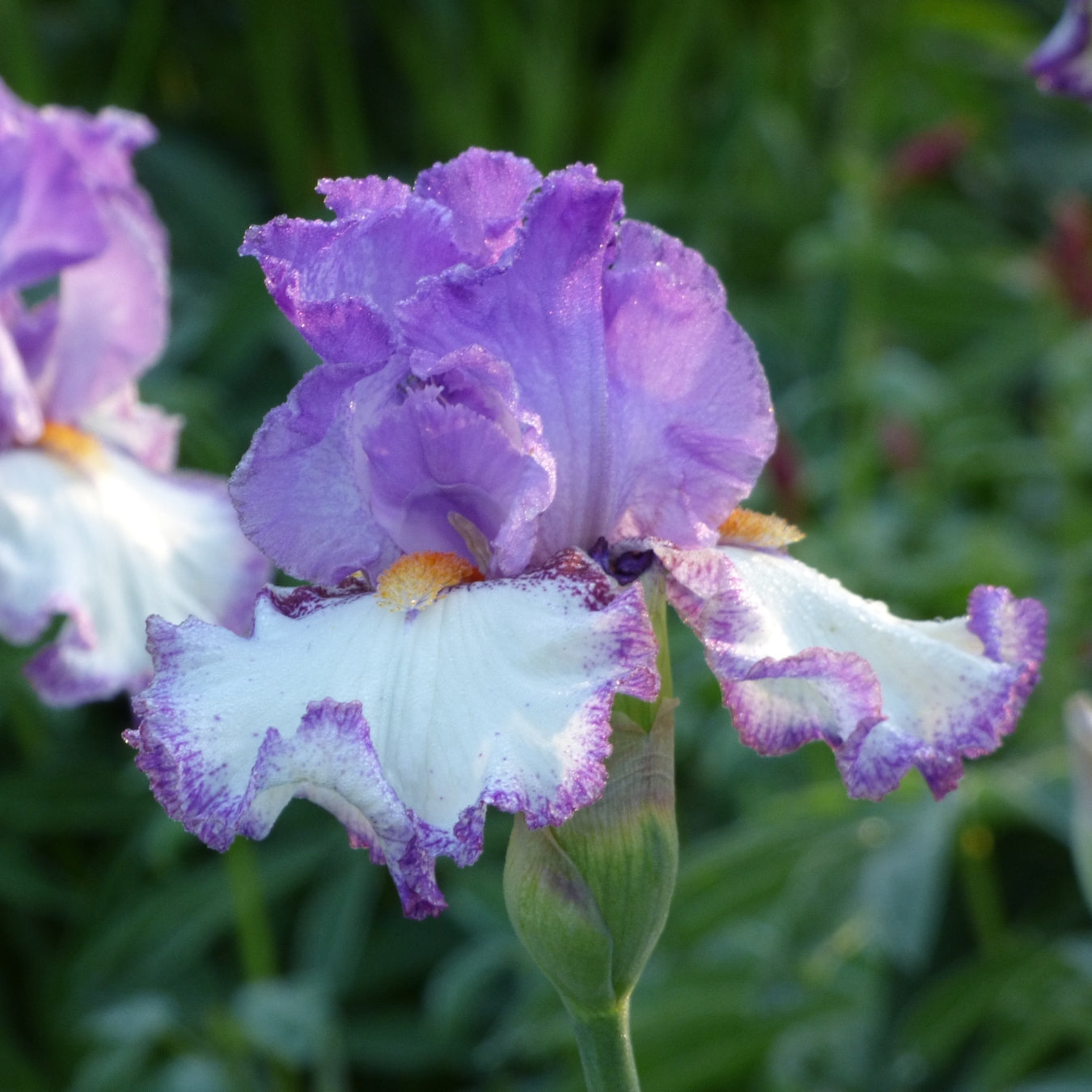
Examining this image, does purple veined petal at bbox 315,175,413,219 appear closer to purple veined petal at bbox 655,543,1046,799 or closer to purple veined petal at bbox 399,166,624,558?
purple veined petal at bbox 399,166,624,558

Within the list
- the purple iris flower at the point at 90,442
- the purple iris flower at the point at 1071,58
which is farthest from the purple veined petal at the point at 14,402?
the purple iris flower at the point at 1071,58

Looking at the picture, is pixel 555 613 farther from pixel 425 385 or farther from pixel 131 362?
pixel 131 362

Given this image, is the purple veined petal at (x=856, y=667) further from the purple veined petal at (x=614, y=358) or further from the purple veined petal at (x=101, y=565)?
the purple veined petal at (x=101, y=565)

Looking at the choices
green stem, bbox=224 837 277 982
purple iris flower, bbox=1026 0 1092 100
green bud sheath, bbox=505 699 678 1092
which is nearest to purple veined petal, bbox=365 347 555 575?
green bud sheath, bbox=505 699 678 1092

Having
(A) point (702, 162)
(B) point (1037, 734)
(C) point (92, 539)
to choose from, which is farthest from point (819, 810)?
(A) point (702, 162)

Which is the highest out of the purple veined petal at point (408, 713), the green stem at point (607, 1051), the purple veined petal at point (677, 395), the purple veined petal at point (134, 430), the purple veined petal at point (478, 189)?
the purple veined petal at point (478, 189)
